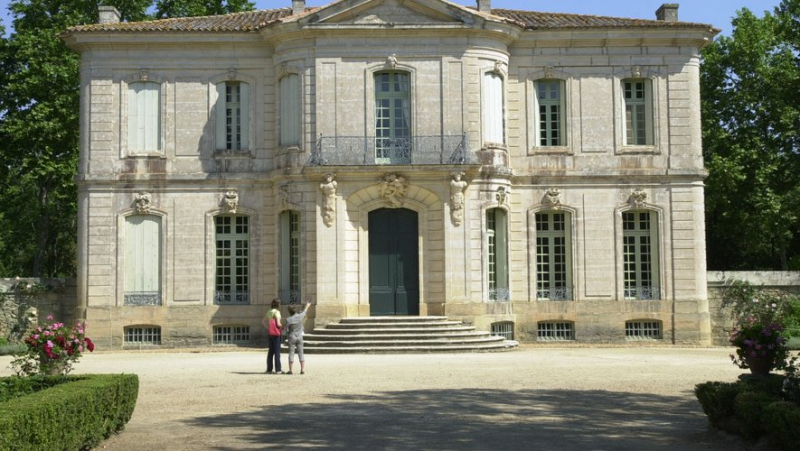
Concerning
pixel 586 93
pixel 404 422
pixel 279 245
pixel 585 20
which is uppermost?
pixel 585 20

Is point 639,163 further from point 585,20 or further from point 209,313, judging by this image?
point 209,313

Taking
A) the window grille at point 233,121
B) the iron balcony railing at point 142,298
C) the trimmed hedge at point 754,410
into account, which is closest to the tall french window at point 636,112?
the window grille at point 233,121

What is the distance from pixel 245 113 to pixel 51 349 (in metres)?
14.2

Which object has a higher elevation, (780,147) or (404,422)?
(780,147)

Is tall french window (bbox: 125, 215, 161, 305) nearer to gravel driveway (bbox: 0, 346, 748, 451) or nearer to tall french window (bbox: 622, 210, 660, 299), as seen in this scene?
gravel driveway (bbox: 0, 346, 748, 451)

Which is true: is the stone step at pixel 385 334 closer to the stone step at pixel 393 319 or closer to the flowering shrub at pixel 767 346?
the stone step at pixel 393 319

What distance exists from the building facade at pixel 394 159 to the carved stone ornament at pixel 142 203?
0.05 m

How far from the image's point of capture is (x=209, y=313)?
26.2 meters

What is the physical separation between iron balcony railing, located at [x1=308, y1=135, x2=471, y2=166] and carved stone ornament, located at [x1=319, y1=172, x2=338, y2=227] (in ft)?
1.55

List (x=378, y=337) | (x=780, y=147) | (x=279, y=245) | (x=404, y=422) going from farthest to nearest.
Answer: (x=780, y=147)
(x=279, y=245)
(x=378, y=337)
(x=404, y=422)

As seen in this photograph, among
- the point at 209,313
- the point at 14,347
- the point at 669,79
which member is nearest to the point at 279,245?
the point at 209,313

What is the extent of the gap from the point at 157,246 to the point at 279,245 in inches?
123

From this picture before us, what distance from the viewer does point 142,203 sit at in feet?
85.7

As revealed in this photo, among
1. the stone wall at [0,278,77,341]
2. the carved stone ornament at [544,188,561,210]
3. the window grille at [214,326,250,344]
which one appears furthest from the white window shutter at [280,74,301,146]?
the stone wall at [0,278,77,341]
